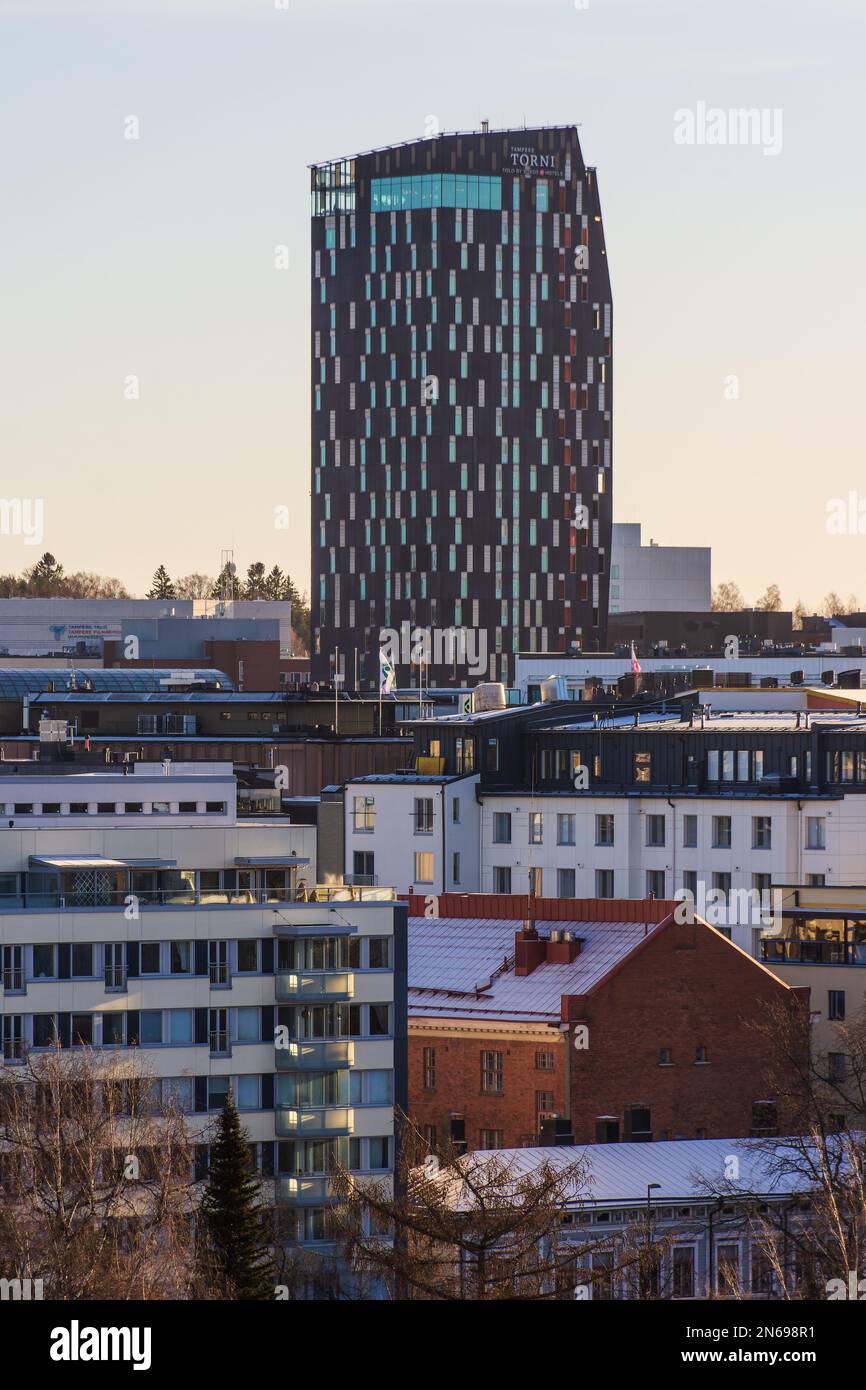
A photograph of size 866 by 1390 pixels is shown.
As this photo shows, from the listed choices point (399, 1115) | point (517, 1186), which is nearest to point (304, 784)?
point (399, 1115)

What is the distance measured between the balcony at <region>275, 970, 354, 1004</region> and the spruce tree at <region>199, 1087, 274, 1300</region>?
6.10 m

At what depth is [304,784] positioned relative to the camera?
13188 cm

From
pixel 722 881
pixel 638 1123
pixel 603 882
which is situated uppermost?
pixel 722 881

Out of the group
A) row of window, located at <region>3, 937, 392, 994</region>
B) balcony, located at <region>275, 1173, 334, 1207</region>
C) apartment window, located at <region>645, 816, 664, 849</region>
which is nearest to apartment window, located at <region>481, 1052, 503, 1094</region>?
row of window, located at <region>3, 937, 392, 994</region>

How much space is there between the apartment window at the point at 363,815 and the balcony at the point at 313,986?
43232 millimetres

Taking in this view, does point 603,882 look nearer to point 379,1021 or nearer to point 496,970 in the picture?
point 496,970

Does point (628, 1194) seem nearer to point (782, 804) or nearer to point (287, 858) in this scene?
point (287, 858)

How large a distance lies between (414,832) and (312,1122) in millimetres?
44794

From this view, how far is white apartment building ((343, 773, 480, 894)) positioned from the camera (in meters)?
106

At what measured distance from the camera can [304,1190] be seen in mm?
62031

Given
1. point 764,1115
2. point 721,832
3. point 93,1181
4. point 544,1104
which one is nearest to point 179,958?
point 544,1104
